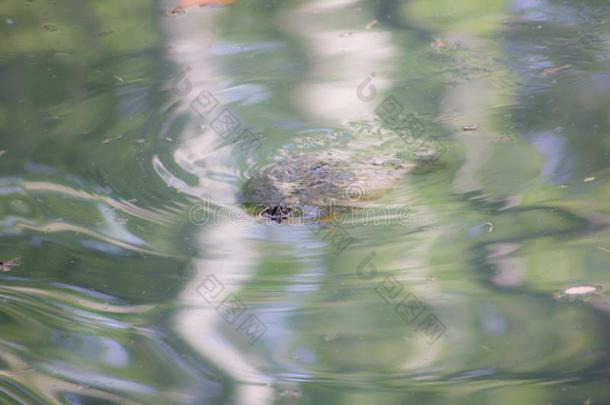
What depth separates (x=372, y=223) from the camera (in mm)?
2207

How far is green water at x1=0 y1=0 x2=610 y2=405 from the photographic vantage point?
5.50 feet

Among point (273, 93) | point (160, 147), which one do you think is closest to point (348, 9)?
point (273, 93)

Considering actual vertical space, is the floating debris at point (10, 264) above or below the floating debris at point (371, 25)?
above

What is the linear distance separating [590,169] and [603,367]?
34.0 inches

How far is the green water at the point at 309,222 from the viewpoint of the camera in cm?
168

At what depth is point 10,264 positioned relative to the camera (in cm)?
213

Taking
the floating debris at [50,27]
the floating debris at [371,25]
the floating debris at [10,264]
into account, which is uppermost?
the floating debris at [50,27]

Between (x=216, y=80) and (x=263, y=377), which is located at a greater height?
(x=216, y=80)

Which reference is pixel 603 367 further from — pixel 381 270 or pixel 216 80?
pixel 216 80

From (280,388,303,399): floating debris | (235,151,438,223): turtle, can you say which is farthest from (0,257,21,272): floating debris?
(280,388,303,399): floating debris

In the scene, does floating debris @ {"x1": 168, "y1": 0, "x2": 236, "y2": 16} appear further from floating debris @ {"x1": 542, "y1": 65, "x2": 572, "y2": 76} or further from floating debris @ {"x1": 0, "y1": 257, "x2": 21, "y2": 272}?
floating debris @ {"x1": 0, "y1": 257, "x2": 21, "y2": 272}

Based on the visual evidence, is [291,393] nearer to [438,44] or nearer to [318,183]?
[318,183]

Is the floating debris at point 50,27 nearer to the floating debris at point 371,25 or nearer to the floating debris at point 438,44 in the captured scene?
the floating debris at point 371,25

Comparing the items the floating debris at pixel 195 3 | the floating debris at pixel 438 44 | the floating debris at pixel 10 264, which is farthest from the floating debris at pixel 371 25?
the floating debris at pixel 10 264
